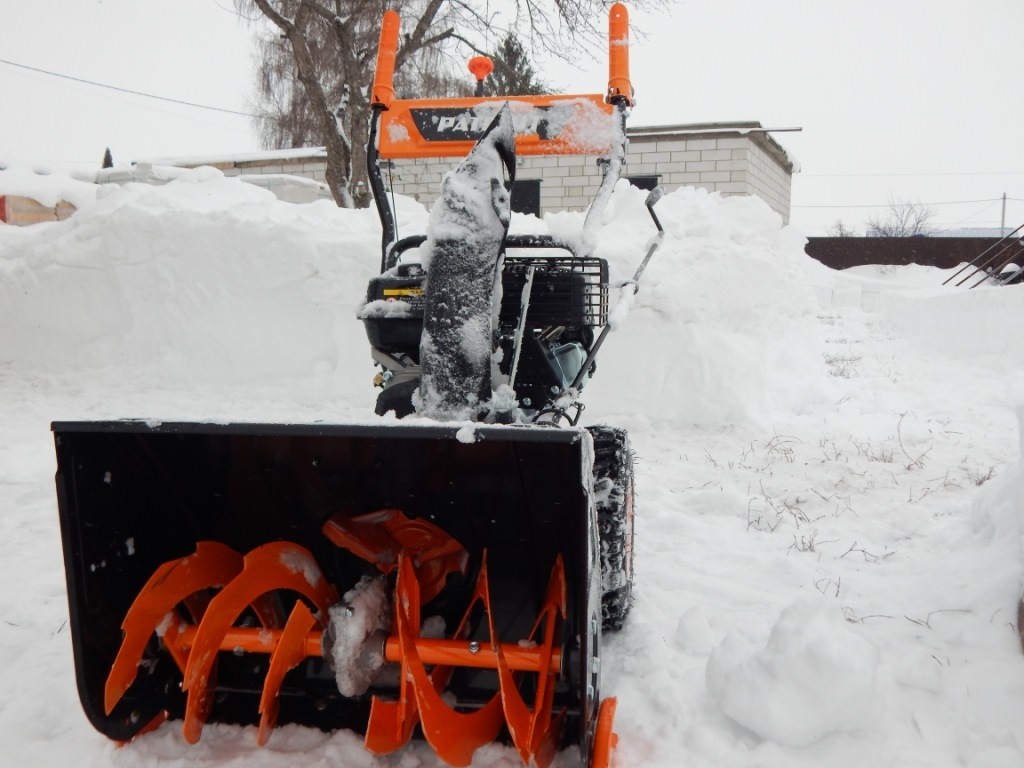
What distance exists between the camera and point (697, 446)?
17.1 ft

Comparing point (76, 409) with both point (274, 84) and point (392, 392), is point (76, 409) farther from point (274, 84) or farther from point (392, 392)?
point (274, 84)

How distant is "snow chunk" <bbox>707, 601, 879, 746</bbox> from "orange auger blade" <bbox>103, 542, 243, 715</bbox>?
4.82ft

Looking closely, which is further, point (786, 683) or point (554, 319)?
point (554, 319)

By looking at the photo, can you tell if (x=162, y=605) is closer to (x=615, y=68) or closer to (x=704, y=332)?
(x=615, y=68)

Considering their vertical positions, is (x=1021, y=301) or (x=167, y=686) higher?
(x=1021, y=301)

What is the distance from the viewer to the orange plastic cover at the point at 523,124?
3068 millimetres

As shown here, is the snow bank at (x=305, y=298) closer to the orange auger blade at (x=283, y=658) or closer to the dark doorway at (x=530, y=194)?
the orange auger blade at (x=283, y=658)

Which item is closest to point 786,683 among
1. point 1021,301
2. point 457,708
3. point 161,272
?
point 457,708

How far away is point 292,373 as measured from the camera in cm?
683

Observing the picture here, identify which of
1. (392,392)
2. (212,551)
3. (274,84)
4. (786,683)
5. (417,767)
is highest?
(274,84)

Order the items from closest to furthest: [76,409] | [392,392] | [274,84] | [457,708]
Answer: [457,708]
[392,392]
[76,409]
[274,84]

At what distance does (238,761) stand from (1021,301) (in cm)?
1055

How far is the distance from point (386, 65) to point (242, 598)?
2.44 m

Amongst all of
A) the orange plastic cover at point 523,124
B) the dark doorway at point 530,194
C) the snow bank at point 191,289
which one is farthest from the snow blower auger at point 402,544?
the dark doorway at point 530,194
